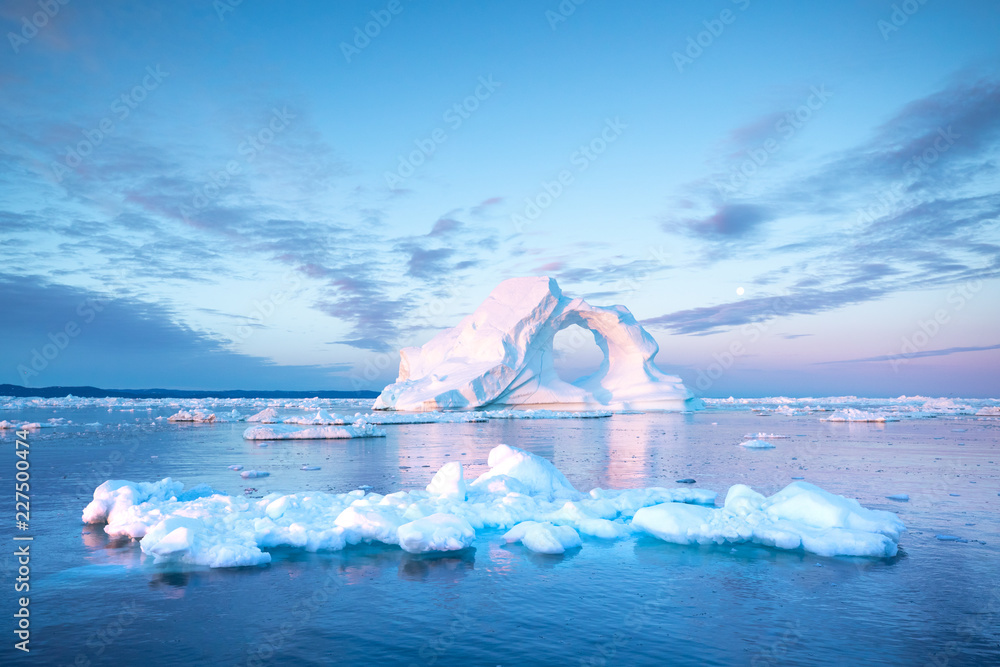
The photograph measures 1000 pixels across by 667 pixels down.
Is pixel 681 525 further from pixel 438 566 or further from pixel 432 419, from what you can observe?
pixel 432 419

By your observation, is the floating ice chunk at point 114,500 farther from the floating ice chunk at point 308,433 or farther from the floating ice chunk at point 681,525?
the floating ice chunk at point 308,433

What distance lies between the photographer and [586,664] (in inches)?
181

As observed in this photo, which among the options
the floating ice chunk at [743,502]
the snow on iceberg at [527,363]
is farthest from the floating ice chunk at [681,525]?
the snow on iceberg at [527,363]

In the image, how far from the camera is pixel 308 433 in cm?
2297

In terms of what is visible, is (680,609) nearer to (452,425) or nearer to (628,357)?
(452,425)

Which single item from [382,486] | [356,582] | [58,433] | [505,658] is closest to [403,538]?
[356,582]

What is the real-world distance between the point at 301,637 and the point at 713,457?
1418cm

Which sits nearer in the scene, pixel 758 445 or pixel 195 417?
pixel 758 445

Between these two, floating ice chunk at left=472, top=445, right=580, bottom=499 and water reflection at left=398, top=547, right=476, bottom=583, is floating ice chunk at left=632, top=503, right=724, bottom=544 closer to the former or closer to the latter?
floating ice chunk at left=472, top=445, right=580, bottom=499

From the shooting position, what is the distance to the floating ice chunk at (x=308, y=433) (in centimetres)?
2205

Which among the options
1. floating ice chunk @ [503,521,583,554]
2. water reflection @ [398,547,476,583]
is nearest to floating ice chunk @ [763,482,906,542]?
floating ice chunk @ [503,521,583,554]

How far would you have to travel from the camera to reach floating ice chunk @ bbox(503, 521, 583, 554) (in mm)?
7625

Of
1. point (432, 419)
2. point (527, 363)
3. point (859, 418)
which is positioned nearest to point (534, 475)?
point (432, 419)

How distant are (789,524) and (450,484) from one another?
16.1ft
